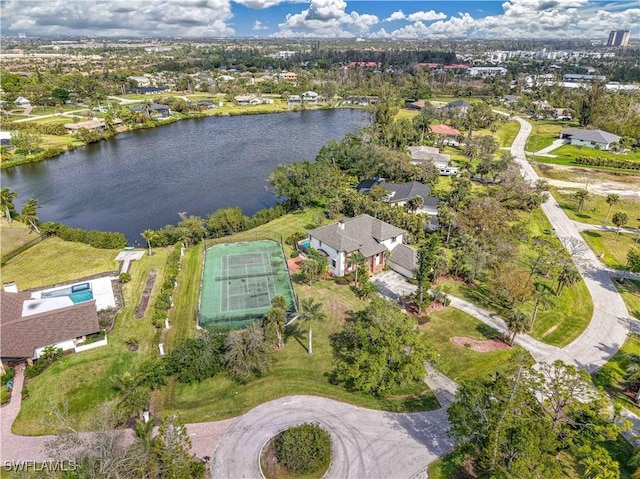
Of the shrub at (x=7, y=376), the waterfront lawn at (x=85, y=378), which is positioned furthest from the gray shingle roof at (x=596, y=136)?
the shrub at (x=7, y=376)

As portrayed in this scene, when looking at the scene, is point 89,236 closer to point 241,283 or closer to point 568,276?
point 241,283

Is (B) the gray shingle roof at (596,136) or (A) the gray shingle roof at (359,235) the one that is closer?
(A) the gray shingle roof at (359,235)

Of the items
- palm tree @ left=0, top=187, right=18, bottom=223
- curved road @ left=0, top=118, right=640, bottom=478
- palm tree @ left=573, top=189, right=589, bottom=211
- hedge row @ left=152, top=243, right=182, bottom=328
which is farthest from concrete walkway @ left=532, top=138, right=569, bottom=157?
palm tree @ left=0, top=187, right=18, bottom=223

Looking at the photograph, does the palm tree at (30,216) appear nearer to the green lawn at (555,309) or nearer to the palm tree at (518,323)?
the green lawn at (555,309)

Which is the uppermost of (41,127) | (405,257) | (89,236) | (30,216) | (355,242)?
(41,127)

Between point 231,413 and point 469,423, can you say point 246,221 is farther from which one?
point 469,423

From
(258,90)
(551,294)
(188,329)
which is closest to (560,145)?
(551,294)

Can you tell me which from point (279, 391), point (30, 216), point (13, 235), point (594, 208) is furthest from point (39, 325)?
point (594, 208)
